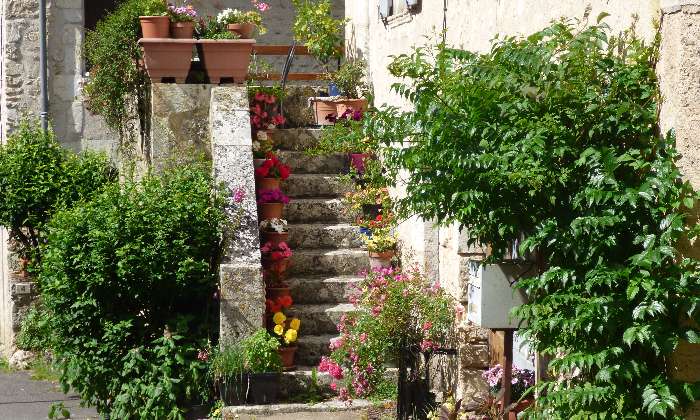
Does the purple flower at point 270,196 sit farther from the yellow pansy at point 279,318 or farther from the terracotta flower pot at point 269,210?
the yellow pansy at point 279,318

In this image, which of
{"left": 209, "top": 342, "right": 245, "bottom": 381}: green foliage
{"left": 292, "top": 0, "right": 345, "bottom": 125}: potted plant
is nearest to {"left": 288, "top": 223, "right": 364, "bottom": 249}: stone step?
{"left": 209, "top": 342, "right": 245, "bottom": 381}: green foliage

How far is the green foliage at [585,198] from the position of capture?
415 cm

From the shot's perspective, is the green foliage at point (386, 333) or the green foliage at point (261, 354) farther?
the green foliage at point (261, 354)

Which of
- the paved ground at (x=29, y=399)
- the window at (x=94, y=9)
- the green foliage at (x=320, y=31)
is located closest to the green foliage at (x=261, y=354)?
the paved ground at (x=29, y=399)

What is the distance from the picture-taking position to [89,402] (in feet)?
23.9

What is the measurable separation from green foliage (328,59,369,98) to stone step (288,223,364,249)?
164 cm

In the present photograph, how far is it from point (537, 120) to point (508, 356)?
55.3 inches

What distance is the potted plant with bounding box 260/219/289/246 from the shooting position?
822 cm

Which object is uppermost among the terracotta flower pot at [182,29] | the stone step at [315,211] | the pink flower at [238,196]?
the terracotta flower pot at [182,29]

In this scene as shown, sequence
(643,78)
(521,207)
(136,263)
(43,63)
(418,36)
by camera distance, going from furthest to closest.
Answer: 1. (43,63)
2. (418,36)
3. (136,263)
4. (521,207)
5. (643,78)

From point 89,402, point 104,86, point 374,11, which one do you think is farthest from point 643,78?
point 104,86

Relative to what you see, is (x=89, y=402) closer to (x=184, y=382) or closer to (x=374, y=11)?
(x=184, y=382)

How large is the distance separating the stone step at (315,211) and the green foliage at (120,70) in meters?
1.68

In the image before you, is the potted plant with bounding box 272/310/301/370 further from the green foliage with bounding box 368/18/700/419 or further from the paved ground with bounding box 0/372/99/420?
the green foliage with bounding box 368/18/700/419
